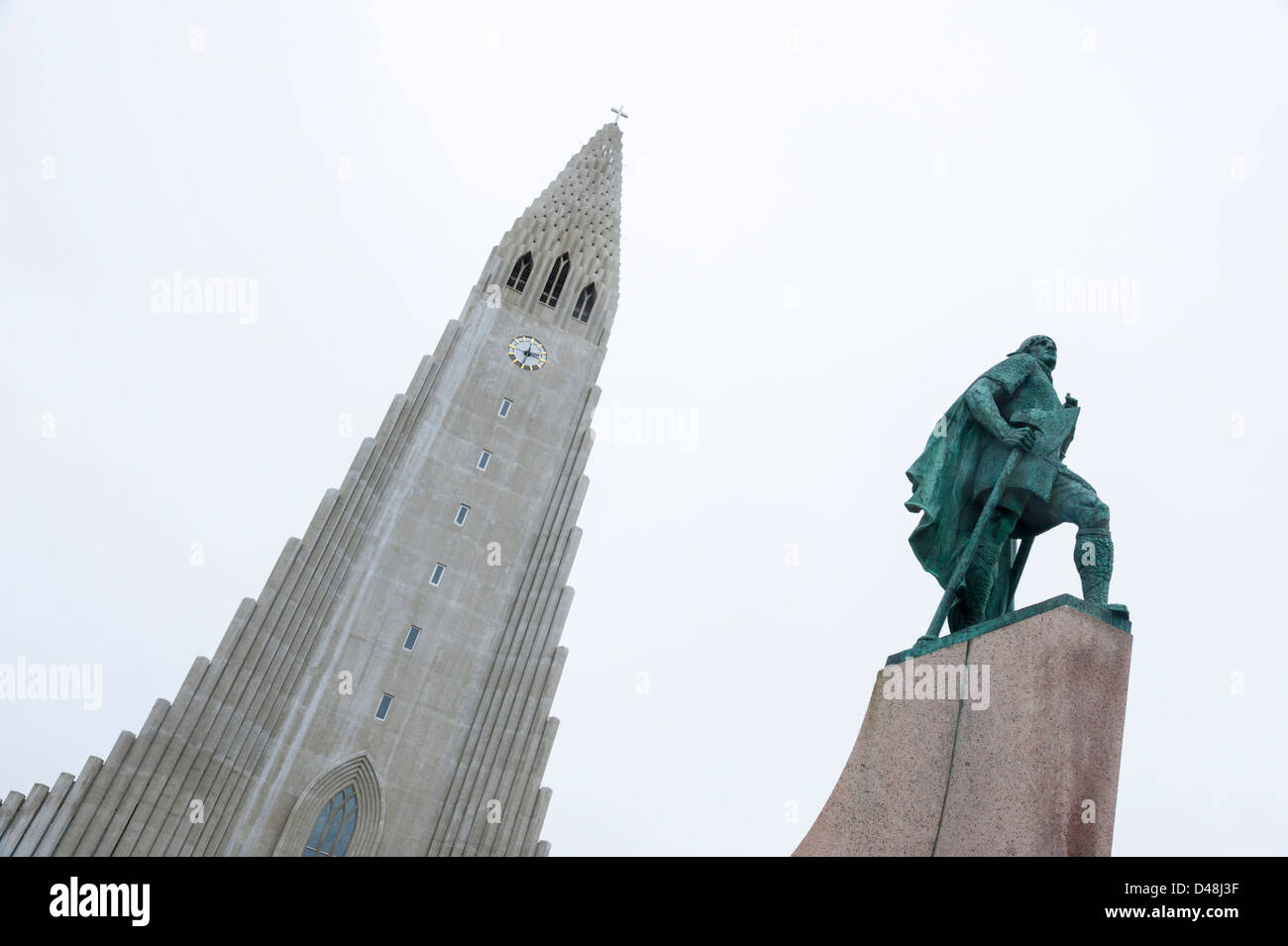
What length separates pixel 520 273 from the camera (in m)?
54.4

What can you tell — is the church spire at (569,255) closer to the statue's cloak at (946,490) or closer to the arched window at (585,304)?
the arched window at (585,304)

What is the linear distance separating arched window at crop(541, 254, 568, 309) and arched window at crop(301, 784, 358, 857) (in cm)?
2474

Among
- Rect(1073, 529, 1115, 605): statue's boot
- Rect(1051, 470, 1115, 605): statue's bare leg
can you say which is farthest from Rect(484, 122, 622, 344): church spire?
Rect(1073, 529, 1115, 605): statue's boot

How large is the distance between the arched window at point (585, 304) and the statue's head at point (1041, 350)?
43642mm

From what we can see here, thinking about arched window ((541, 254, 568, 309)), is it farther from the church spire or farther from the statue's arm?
the statue's arm

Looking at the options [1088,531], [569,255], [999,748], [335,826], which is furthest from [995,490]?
[569,255]

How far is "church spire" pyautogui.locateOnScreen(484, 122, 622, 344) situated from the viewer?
53.0 m

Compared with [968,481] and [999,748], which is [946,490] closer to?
[968,481]

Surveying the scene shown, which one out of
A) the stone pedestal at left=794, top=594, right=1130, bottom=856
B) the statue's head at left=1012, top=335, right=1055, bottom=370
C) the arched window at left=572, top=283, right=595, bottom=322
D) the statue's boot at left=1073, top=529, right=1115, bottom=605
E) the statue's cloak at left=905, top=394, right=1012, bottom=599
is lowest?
the stone pedestal at left=794, top=594, right=1130, bottom=856
